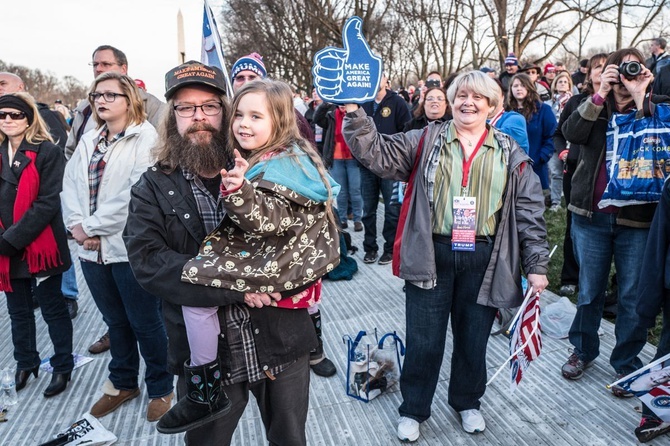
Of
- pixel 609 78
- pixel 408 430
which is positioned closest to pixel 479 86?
pixel 609 78

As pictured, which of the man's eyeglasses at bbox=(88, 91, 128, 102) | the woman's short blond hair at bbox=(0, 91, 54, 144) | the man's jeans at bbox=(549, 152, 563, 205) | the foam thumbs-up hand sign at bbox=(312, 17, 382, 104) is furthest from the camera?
the man's jeans at bbox=(549, 152, 563, 205)

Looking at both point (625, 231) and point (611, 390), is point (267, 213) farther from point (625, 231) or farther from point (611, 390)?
point (611, 390)

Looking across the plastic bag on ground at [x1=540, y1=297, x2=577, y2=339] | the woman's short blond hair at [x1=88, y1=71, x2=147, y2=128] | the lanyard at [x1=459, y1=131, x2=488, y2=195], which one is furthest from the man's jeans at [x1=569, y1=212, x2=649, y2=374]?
the woman's short blond hair at [x1=88, y1=71, x2=147, y2=128]

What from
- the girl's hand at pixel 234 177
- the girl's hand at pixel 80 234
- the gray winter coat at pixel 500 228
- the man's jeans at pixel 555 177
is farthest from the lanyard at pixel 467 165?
the man's jeans at pixel 555 177

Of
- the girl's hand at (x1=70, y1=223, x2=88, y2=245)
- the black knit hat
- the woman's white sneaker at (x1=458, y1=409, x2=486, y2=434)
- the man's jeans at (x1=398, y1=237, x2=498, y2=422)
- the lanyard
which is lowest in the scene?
the woman's white sneaker at (x1=458, y1=409, x2=486, y2=434)

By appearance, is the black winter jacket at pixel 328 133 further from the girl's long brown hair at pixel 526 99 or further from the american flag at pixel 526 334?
the american flag at pixel 526 334

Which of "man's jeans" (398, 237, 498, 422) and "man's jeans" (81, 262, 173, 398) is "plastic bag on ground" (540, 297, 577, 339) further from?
"man's jeans" (81, 262, 173, 398)

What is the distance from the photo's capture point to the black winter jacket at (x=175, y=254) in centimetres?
178

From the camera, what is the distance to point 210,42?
2955mm

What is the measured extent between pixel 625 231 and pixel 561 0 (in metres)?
21.0

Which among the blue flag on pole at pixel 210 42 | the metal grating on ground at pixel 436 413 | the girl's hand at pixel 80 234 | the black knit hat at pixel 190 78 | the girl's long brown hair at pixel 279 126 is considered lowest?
the metal grating on ground at pixel 436 413

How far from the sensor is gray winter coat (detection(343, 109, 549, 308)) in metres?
2.48

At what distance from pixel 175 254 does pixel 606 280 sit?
8.98 feet

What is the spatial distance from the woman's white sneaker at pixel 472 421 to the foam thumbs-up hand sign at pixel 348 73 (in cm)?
186
